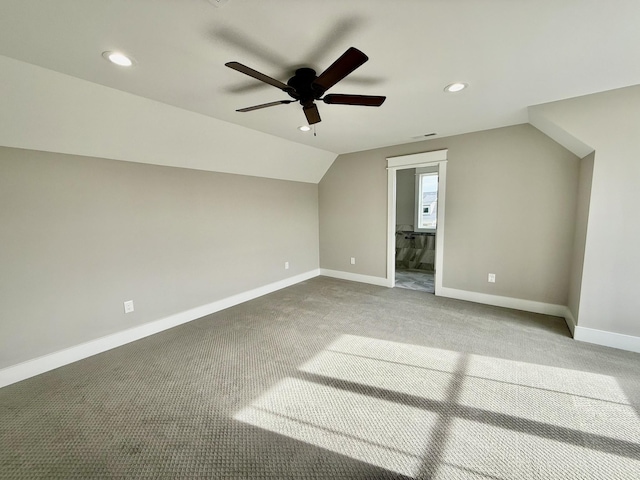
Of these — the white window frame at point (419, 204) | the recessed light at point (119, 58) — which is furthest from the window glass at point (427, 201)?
the recessed light at point (119, 58)

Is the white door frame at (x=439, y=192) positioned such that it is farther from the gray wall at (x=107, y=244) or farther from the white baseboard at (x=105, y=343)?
the white baseboard at (x=105, y=343)

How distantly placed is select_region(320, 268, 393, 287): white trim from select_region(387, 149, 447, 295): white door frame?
13 centimetres

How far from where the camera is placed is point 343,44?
1603 millimetres

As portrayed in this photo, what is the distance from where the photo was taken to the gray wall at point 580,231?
8.32 ft

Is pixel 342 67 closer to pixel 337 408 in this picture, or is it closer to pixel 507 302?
pixel 337 408

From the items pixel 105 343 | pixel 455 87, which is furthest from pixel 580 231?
pixel 105 343

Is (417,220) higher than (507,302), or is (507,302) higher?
(417,220)

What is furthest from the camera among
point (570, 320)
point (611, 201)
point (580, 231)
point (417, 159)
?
point (417, 159)

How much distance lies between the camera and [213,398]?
1.90 metres

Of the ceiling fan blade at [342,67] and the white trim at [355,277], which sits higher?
the ceiling fan blade at [342,67]

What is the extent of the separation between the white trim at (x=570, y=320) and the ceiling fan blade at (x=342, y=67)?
3.31 m

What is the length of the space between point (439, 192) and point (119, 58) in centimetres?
382

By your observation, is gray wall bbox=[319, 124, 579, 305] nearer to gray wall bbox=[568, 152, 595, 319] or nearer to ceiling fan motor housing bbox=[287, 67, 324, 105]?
gray wall bbox=[568, 152, 595, 319]

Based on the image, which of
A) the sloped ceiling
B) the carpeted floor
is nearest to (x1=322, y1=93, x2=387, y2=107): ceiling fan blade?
the sloped ceiling
